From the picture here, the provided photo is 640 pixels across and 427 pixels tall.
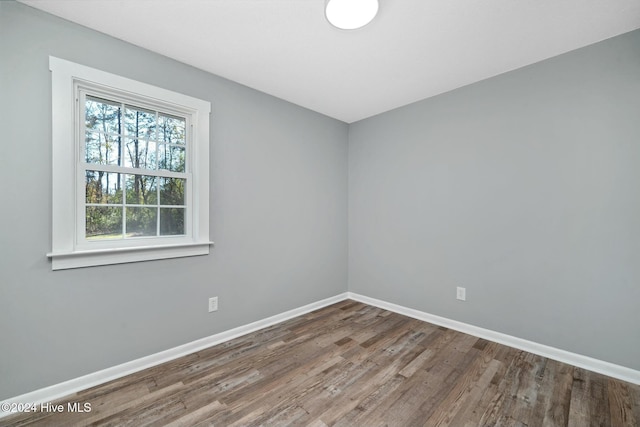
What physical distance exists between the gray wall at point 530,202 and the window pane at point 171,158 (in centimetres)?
230

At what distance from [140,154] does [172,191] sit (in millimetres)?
369

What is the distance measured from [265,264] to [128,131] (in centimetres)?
169

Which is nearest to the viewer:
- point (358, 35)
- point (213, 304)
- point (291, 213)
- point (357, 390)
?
point (357, 390)

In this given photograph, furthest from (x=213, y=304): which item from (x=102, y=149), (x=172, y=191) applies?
Answer: (x=102, y=149)

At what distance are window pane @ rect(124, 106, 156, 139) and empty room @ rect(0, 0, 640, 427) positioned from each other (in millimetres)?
15

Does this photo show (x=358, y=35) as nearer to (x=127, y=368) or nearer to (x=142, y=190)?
(x=142, y=190)

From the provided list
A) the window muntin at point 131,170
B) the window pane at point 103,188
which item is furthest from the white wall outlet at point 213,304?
the window pane at point 103,188

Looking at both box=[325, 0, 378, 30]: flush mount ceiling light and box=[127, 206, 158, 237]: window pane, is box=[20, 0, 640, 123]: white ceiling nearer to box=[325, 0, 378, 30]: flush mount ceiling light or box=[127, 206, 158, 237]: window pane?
box=[325, 0, 378, 30]: flush mount ceiling light

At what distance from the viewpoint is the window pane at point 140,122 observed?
81.5 inches

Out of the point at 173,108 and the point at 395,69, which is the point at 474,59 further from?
the point at 173,108

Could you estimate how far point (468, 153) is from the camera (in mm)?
2674

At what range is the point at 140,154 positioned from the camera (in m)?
2.12

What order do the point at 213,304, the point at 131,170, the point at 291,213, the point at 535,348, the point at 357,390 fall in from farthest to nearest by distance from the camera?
1. the point at 291,213
2. the point at 213,304
3. the point at 535,348
4. the point at 131,170
5. the point at 357,390

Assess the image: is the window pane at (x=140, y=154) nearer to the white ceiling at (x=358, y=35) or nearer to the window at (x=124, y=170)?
the window at (x=124, y=170)
